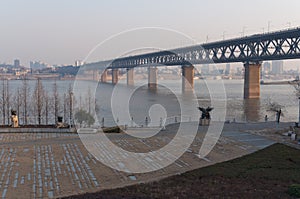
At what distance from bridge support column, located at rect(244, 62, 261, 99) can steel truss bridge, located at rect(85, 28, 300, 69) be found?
41.1 inches

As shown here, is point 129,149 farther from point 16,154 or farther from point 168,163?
point 16,154

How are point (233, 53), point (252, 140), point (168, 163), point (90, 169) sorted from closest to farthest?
point (90, 169) → point (168, 163) → point (252, 140) → point (233, 53)

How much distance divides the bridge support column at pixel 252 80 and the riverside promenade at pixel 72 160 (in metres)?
33.8

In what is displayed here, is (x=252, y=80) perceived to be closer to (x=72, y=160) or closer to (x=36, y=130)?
(x=36, y=130)

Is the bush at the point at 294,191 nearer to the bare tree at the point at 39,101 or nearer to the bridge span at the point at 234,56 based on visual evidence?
the bare tree at the point at 39,101

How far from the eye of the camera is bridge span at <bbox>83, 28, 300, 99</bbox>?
46.4 m

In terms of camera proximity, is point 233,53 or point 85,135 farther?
point 233,53

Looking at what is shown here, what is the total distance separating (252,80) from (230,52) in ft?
23.4

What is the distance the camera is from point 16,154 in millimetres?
12633

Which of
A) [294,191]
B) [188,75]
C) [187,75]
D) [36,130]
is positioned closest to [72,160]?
[36,130]

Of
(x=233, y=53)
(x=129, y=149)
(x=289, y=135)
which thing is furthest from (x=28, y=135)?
(x=233, y=53)

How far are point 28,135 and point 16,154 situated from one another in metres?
3.82

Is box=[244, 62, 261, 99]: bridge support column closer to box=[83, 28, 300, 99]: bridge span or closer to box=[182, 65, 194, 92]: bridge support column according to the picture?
box=[83, 28, 300, 99]: bridge span

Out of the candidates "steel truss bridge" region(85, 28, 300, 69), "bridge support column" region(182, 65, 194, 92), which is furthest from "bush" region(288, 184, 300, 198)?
"bridge support column" region(182, 65, 194, 92)
